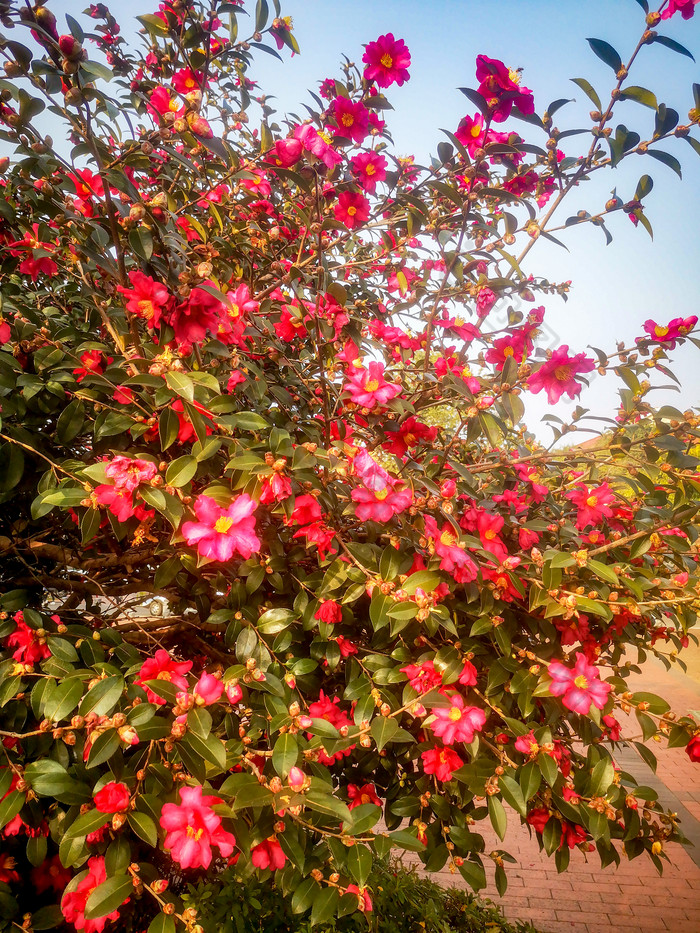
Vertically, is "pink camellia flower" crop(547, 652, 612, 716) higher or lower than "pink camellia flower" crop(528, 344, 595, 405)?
lower

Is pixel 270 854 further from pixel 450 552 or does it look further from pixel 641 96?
pixel 641 96

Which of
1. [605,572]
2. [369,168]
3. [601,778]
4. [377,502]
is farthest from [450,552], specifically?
[369,168]

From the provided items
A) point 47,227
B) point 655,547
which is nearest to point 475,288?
point 655,547

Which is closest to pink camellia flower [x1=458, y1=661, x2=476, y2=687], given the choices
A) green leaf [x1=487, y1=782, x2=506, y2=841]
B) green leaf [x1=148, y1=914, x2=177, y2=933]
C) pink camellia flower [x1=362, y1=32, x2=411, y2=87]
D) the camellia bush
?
the camellia bush

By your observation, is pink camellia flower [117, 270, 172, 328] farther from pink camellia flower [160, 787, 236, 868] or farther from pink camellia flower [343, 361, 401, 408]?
pink camellia flower [160, 787, 236, 868]

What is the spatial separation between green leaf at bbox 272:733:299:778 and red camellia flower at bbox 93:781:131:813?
261 mm

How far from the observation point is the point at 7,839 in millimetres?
A: 1359

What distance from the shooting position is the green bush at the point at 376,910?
1902 mm

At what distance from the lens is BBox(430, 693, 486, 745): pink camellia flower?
1.09m

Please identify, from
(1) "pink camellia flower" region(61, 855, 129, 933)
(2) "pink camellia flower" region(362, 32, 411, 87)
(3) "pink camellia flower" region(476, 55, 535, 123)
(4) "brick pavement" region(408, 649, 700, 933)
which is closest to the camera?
(1) "pink camellia flower" region(61, 855, 129, 933)

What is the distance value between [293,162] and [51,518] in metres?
1.21

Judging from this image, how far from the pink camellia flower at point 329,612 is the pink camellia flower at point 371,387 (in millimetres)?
449

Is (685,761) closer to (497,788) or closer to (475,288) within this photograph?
(497,788)

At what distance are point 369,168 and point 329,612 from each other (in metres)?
1.26
